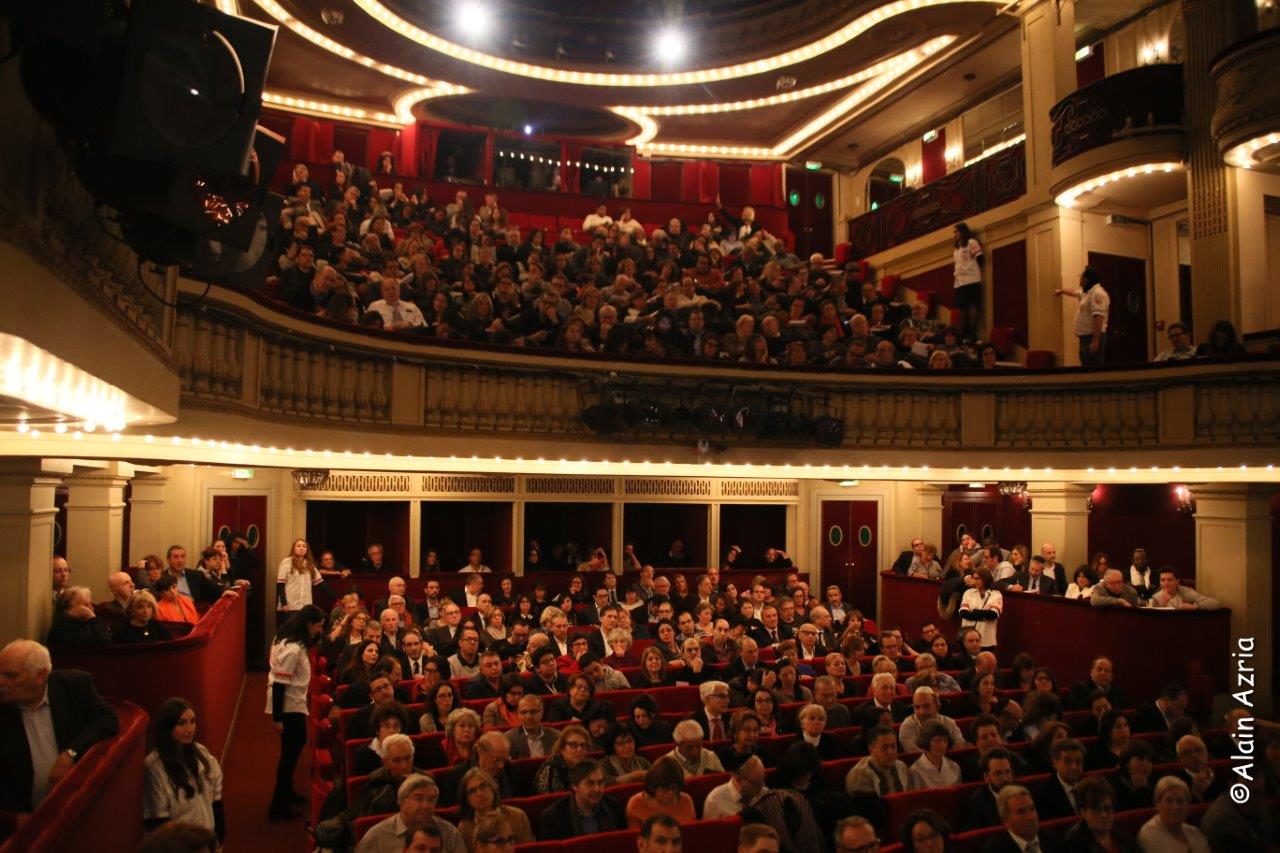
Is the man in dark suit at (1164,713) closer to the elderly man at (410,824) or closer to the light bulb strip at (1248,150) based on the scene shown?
the elderly man at (410,824)

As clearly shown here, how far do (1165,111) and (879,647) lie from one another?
7.18 meters

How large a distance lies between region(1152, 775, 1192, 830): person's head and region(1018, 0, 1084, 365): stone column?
8623mm

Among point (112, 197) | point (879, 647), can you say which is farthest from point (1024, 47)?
point (112, 197)

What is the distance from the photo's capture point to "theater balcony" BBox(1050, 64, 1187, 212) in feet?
35.9

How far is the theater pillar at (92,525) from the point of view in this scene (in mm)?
8797

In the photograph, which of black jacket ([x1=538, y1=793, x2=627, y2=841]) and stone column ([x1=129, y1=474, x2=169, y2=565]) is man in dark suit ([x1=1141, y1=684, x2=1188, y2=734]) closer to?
black jacket ([x1=538, y1=793, x2=627, y2=841])

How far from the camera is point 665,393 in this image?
9.08 m

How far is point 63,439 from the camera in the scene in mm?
5074

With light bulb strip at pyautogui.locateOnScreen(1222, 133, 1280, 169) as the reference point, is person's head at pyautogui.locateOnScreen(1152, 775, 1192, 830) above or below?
below

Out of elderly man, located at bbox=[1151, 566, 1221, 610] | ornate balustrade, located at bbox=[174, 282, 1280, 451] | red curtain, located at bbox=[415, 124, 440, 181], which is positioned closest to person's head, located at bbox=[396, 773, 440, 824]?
ornate balustrade, located at bbox=[174, 282, 1280, 451]

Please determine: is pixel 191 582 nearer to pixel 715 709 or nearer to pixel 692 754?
pixel 715 709

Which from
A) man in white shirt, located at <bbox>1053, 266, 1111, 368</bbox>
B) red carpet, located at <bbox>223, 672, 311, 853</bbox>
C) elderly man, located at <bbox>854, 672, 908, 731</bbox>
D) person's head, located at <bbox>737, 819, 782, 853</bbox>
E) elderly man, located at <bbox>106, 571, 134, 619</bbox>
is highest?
man in white shirt, located at <bbox>1053, 266, 1111, 368</bbox>

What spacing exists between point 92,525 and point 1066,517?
9.95 m

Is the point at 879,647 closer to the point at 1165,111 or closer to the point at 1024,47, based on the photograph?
the point at 1165,111
